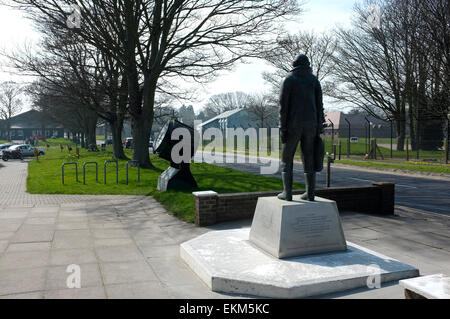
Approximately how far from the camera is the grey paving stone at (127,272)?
5.44 metres

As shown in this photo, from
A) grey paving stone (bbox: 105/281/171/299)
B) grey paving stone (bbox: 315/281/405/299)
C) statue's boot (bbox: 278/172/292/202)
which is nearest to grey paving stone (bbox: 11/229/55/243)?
grey paving stone (bbox: 105/281/171/299)

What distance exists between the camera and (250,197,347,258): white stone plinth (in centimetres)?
599

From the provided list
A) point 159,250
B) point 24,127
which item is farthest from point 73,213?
point 24,127

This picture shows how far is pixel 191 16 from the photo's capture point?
22.0 meters

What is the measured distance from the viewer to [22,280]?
17.7ft

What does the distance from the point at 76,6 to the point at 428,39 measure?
17602mm

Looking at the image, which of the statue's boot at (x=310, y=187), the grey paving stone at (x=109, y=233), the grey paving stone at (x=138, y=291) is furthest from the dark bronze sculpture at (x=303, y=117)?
the grey paving stone at (x=109, y=233)

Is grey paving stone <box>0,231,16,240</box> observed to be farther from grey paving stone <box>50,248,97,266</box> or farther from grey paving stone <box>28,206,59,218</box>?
grey paving stone <box>28,206,59,218</box>

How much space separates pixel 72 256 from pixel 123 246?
37.2 inches

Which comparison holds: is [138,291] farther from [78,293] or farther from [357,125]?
[357,125]

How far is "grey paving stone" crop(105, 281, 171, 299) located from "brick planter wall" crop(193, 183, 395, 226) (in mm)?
3795
